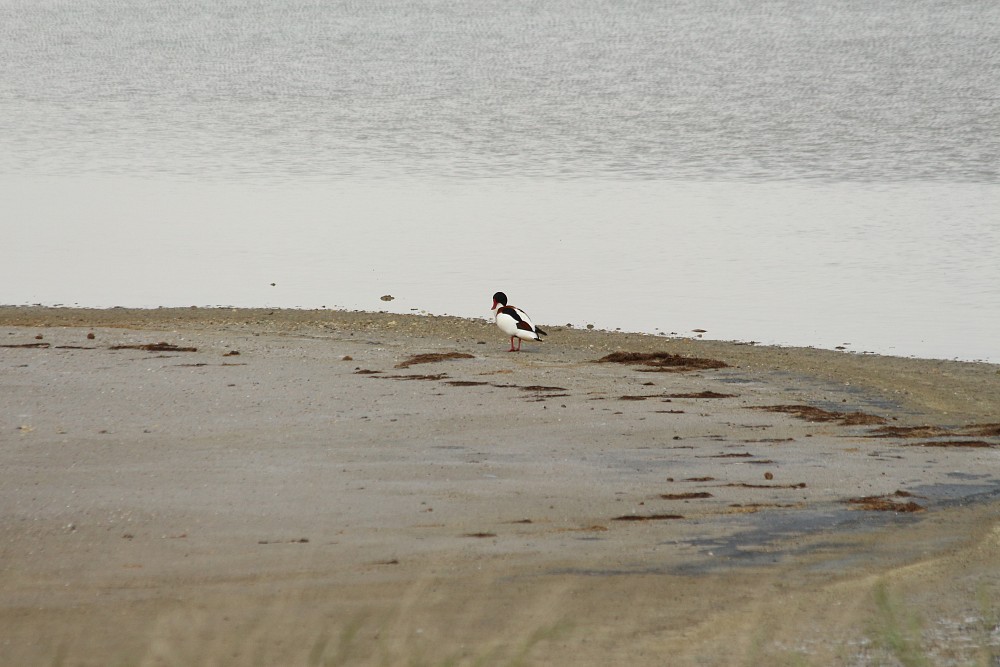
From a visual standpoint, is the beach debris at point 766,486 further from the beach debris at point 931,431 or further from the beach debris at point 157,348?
the beach debris at point 157,348

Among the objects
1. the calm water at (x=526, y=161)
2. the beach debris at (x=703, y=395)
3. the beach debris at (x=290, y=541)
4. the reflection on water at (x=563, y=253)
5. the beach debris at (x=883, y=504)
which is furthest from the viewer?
the calm water at (x=526, y=161)

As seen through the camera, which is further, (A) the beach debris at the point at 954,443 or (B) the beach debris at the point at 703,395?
(B) the beach debris at the point at 703,395

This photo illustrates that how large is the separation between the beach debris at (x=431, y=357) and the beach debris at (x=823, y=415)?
2.77 m

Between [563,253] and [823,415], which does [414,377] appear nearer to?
[823,415]

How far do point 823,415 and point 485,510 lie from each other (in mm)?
3567

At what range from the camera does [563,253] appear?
62.8 ft

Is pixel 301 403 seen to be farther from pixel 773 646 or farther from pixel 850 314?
pixel 850 314

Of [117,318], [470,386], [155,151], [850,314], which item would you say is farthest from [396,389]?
[155,151]

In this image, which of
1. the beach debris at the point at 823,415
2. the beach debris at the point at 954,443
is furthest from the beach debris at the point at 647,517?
the beach debris at the point at 823,415

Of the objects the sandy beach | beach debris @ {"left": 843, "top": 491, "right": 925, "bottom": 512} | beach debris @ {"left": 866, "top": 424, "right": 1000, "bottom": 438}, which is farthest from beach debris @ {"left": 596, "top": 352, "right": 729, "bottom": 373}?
beach debris @ {"left": 843, "top": 491, "right": 925, "bottom": 512}

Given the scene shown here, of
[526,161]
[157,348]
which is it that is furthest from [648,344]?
[526,161]

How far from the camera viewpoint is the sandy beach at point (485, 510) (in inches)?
202

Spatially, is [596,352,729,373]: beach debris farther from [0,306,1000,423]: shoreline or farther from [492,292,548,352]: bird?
[492,292,548,352]: bird

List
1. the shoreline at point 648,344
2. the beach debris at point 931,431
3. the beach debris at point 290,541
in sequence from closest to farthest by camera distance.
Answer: the beach debris at point 290,541 < the beach debris at point 931,431 < the shoreline at point 648,344
